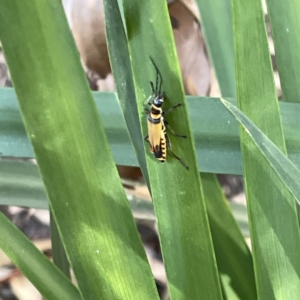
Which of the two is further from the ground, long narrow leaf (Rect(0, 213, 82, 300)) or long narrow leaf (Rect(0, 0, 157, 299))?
long narrow leaf (Rect(0, 0, 157, 299))

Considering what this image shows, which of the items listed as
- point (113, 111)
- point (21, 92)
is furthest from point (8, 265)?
point (21, 92)

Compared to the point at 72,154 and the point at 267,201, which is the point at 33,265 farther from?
the point at 267,201

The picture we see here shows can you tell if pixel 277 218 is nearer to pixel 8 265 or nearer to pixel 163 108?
pixel 163 108

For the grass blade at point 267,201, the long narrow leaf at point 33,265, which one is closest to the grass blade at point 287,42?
the grass blade at point 267,201

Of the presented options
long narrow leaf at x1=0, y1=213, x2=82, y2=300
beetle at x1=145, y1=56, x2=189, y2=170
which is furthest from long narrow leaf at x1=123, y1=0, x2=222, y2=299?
long narrow leaf at x1=0, y1=213, x2=82, y2=300

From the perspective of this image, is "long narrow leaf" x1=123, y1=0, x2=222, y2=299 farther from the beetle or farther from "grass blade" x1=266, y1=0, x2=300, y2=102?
"grass blade" x1=266, y1=0, x2=300, y2=102

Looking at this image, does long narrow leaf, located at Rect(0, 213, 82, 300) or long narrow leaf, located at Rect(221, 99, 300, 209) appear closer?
long narrow leaf, located at Rect(221, 99, 300, 209)

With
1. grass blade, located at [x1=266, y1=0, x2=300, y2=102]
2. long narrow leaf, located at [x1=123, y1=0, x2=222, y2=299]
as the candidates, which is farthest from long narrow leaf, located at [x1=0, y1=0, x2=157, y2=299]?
grass blade, located at [x1=266, y1=0, x2=300, y2=102]

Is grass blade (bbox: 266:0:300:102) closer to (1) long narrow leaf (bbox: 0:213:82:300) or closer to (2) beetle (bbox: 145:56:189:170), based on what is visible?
(2) beetle (bbox: 145:56:189:170)

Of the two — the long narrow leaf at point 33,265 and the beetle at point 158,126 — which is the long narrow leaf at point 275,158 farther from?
the long narrow leaf at point 33,265
